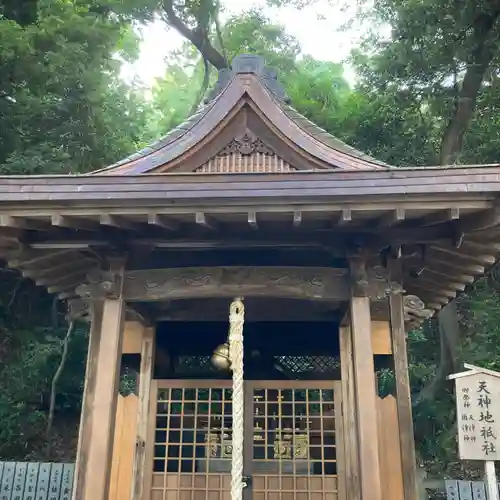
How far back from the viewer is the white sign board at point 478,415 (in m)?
4.25

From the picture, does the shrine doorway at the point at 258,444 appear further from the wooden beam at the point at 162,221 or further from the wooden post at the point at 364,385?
the wooden beam at the point at 162,221

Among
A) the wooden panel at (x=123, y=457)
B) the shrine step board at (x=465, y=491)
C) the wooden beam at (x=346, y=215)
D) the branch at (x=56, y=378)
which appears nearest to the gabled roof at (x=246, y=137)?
the wooden beam at (x=346, y=215)

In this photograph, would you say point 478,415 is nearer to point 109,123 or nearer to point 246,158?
point 246,158

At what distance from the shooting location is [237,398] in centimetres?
423

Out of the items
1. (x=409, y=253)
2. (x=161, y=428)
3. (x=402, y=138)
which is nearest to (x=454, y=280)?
(x=409, y=253)

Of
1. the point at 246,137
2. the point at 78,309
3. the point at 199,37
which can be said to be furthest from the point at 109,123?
the point at 246,137

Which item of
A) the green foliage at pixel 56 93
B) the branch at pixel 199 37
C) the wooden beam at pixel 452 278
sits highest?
the branch at pixel 199 37

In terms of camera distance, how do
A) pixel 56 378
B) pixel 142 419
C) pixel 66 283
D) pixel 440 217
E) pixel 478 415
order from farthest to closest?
pixel 56 378 → pixel 66 283 → pixel 142 419 → pixel 440 217 → pixel 478 415

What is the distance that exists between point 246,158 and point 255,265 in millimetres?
1035

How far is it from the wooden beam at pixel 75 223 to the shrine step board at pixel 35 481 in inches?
136

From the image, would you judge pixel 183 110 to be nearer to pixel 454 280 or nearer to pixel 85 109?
pixel 85 109

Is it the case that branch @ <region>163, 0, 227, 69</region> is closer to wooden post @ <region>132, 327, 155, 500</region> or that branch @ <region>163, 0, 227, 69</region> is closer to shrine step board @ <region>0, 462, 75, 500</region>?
wooden post @ <region>132, 327, 155, 500</region>

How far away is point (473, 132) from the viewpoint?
1232cm

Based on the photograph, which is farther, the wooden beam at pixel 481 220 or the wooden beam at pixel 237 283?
Answer: the wooden beam at pixel 237 283
